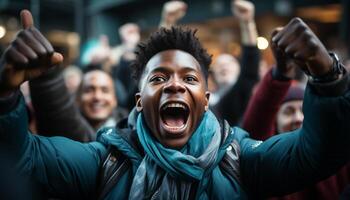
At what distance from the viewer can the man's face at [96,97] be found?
407 cm

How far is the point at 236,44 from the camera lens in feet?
33.9

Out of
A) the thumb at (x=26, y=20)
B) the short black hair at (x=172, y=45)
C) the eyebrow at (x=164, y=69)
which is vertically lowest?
the eyebrow at (x=164, y=69)

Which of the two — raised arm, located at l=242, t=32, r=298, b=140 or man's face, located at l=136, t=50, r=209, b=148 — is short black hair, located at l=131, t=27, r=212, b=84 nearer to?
man's face, located at l=136, t=50, r=209, b=148

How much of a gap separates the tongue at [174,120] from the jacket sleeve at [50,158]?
31cm

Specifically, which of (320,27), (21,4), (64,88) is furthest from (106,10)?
(64,88)

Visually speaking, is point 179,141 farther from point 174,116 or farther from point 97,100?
point 97,100

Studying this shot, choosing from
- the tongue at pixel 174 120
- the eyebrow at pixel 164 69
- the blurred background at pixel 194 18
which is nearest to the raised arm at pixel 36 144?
the tongue at pixel 174 120

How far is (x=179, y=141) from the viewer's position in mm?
2211

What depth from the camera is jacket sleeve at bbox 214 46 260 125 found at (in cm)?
389

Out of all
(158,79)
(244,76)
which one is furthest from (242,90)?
(158,79)

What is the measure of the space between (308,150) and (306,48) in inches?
15.8

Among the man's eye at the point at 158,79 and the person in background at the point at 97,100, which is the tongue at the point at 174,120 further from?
the person in background at the point at 97,100

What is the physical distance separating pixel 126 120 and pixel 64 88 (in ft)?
1.59

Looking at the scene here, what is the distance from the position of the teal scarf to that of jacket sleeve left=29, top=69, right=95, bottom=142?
0.87 metres
